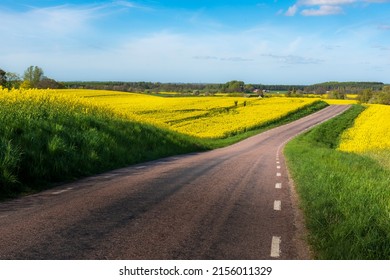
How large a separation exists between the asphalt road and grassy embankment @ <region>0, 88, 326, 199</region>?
82 cm

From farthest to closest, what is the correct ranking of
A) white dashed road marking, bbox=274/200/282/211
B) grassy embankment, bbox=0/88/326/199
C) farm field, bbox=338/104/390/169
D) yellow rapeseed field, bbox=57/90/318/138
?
yellow rapeseed field, bbox=57/90/318/138 < farm field, bbox=338/104/390/169 < grassy embankment, bbox=0/88/326/199 < white dashed road marking, bbox=274/200/282/211

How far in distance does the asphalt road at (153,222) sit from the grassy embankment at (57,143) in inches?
32.3

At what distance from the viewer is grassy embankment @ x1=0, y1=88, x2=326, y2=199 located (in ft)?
30.9

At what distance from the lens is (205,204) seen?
7875 mm

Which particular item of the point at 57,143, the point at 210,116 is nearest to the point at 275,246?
the point at 57,143

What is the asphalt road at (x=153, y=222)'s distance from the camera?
16.7ft

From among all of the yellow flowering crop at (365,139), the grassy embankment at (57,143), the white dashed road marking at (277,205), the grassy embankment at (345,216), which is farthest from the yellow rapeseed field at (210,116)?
the white dashed road marking at (277,205)

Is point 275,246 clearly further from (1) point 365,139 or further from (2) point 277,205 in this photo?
(1) point 365,139

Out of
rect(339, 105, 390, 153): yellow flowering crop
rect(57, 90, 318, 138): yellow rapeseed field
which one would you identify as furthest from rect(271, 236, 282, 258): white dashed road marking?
rect(57, 90, 318, 138): yellow rapeseed field

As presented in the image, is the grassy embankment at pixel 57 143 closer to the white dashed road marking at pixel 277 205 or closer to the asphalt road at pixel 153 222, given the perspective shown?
the asphalt road at pixel 153 222

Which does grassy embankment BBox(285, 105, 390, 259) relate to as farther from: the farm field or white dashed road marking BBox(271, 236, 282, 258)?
the farm field

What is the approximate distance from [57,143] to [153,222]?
608 centimetres

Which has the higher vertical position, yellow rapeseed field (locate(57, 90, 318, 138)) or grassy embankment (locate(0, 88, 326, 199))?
grassy embankment (locate(0, 88, 326, 199))
